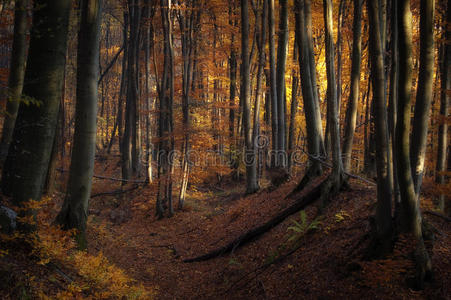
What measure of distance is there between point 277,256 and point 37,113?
558cm

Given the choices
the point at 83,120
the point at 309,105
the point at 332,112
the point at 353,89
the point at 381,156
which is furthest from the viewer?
the point at 353,89

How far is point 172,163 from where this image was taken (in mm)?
16172

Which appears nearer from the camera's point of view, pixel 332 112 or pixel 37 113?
pixel 37 113

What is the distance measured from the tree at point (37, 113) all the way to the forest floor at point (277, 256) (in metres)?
1.14

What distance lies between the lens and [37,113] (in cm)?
492

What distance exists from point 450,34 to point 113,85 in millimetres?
36044

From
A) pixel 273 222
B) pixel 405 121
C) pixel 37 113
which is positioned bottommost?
pixel 273 222

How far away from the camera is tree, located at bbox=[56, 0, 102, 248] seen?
719cm

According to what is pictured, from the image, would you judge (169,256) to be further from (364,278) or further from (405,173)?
(405,173)

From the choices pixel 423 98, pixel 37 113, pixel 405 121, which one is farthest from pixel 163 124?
pixel 405 121

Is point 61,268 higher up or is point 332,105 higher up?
point 332,105

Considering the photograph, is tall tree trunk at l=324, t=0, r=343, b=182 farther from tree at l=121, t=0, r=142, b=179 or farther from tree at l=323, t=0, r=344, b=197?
tree at l=121, t=0, r=142, b=179

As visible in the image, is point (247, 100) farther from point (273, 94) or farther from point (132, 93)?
point (132, 93)

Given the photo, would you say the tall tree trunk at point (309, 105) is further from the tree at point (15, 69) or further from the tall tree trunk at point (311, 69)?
the tree at point (15, 69)
